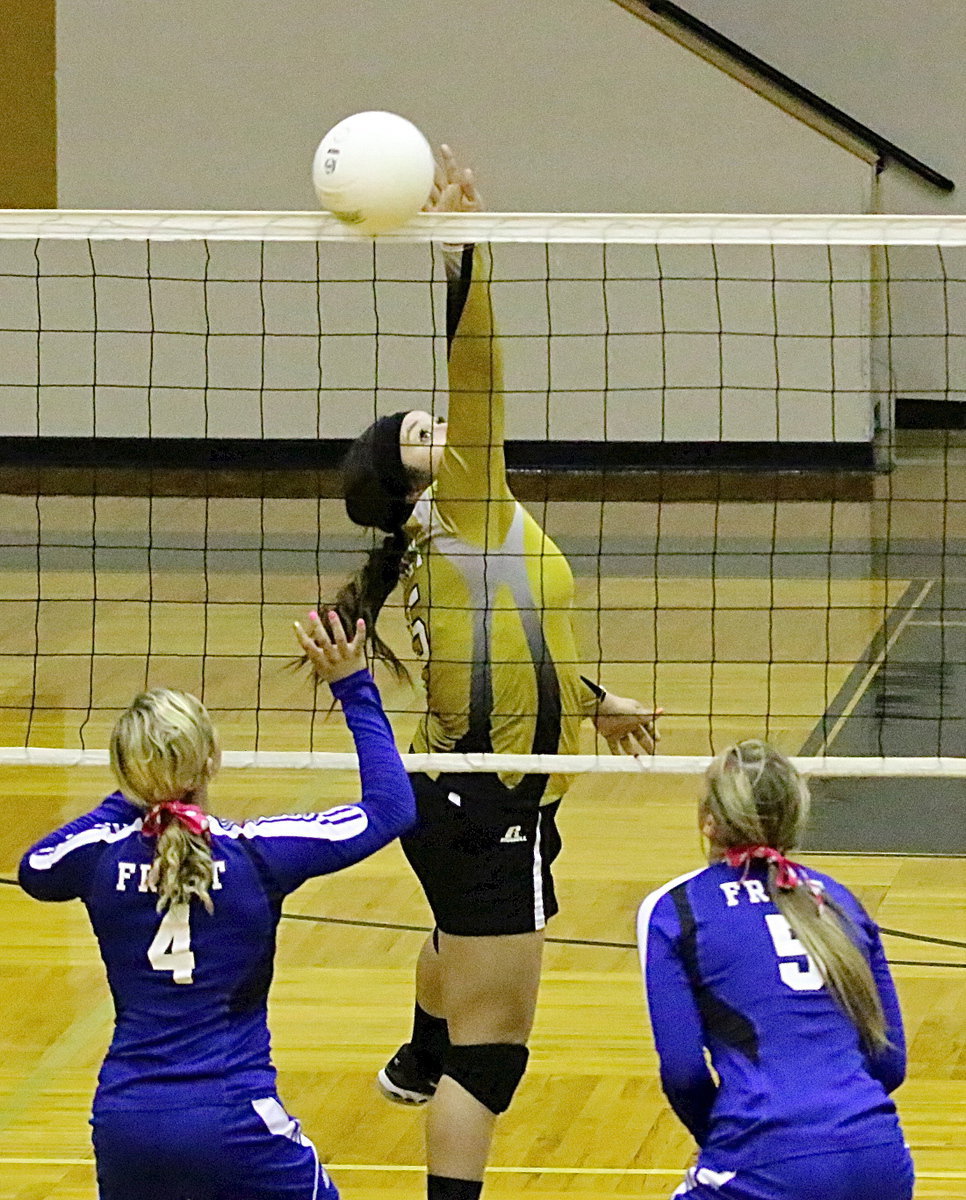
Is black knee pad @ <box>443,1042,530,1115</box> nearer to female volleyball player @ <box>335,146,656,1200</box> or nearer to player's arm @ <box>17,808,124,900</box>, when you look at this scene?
female volleyball player @ <box>335,146,656,1200</box>

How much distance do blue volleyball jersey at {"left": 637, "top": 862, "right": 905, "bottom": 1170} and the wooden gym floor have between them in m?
1.24

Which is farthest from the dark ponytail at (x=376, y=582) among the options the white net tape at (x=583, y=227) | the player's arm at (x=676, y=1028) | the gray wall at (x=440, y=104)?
the gray wall at (x=440, y=104)

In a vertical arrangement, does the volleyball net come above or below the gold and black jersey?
below

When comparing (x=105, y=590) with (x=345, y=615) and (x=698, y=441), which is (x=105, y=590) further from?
(x=345, y=615)

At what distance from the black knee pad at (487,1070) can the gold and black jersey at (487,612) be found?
443 mm

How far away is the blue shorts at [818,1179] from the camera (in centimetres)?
249

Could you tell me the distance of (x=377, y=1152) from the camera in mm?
3928

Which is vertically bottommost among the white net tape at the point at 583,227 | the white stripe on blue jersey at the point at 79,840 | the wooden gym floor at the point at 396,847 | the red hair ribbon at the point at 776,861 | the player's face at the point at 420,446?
the wooden gym floor at the point at 396,847

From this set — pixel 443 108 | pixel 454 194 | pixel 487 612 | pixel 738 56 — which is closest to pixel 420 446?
pixel 487 612

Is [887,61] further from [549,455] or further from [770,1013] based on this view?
[770,1013]

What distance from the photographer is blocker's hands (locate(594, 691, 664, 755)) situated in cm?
367

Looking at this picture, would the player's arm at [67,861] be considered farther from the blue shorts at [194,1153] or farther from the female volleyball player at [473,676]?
the female volleyball player at [473,676]

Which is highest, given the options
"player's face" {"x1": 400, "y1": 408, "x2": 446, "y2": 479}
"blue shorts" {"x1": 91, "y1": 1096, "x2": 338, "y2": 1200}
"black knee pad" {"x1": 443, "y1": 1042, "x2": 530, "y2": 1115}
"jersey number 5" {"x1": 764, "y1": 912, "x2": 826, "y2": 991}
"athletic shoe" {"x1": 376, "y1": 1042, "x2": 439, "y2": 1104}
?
"player's face" {"x1": 400, "y1": 408, "x2": 446, "y2": 479}

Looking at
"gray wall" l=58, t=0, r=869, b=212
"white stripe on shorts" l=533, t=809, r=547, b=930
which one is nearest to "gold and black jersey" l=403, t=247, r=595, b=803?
"white stripe on shorts" l=533, t=809, r=547, b=930
